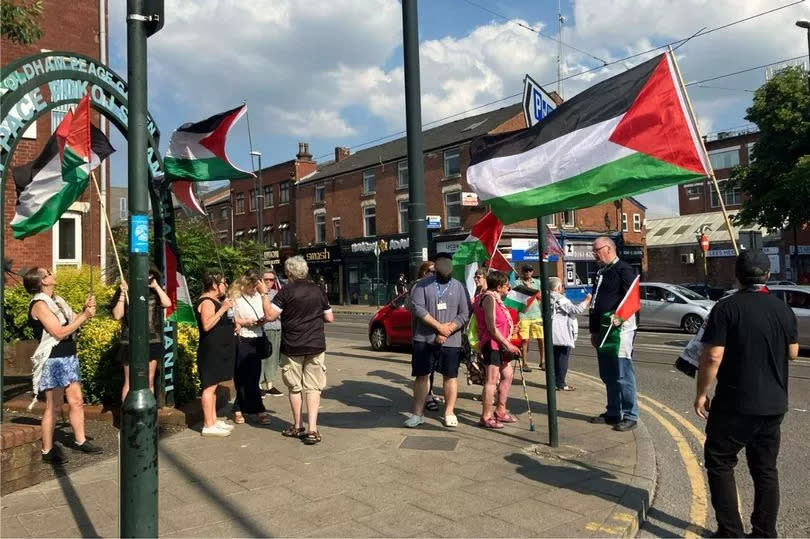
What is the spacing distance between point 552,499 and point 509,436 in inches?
70.8

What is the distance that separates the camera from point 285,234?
1893 inches

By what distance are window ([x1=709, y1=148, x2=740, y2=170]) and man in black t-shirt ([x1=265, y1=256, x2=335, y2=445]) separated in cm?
5198

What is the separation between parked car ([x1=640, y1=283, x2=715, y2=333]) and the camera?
1744 centimetres

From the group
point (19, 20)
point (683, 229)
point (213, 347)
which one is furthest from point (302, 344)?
point (683, 229)

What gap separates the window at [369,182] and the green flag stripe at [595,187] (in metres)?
35.1

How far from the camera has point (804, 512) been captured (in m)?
4.43

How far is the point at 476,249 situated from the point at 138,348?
5.00 m

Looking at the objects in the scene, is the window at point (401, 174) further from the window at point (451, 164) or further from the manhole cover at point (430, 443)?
the manhole cover at point (430, 443)

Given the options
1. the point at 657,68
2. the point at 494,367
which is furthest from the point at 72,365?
the point at 657,68

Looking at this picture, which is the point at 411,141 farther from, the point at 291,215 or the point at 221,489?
the point at 291,215

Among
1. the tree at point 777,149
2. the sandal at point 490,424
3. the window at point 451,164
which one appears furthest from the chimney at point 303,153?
the sandal at point 490,424

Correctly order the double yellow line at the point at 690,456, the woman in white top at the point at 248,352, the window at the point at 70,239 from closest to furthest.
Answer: the double yellow line at the point at 690,456, the woman in white top at the point at 248,352, the window at the point at 70,239

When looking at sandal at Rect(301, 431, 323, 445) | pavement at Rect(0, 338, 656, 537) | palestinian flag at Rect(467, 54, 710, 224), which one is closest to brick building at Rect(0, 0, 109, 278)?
pavement at Rect(0, 338, 656, 537)

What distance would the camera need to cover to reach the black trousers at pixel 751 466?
12.2 feet
